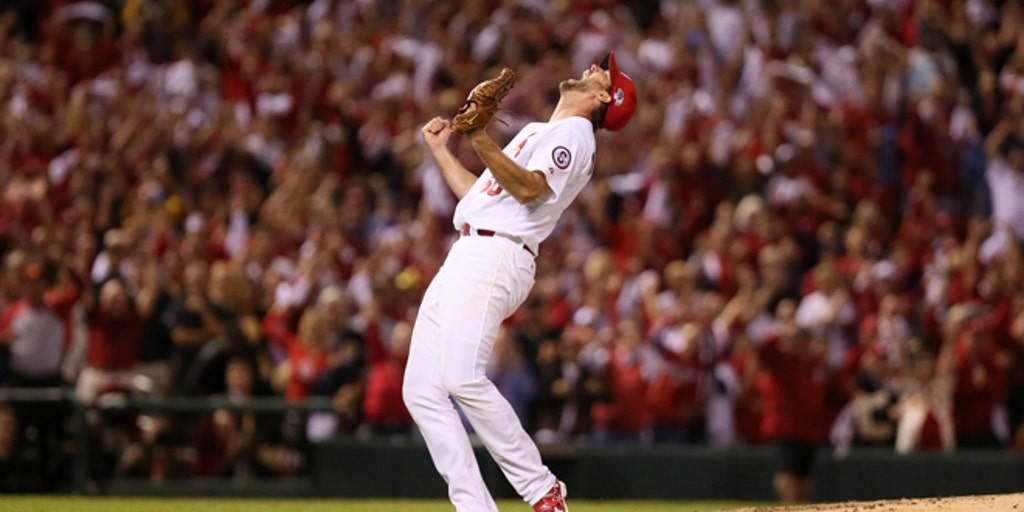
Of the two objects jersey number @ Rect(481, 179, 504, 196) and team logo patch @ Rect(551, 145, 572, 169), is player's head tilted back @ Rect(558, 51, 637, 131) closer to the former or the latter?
team logo patch @ Rect(551, 145, 572, 169)

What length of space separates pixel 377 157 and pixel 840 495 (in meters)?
6.39

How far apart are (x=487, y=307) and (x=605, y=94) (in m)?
1.17

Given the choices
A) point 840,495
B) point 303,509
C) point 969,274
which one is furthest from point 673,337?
point 303,509

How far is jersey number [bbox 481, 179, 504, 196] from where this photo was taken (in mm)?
6324

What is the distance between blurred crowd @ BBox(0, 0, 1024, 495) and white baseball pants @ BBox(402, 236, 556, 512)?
5201mm

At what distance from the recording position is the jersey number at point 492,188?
632 centimetres

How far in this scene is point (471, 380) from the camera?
20.1 feet

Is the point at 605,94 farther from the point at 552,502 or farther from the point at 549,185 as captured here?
the point at 552,502

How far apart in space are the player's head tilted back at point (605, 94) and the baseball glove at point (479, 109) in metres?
0.43

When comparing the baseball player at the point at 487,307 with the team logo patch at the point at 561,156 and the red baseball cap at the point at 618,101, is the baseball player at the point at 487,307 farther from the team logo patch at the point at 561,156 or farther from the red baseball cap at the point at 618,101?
the red baseball cap at the point at 618,101

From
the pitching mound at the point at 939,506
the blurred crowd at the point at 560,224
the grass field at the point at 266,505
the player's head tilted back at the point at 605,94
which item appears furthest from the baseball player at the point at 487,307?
the blurred crowd at the point at 560,224

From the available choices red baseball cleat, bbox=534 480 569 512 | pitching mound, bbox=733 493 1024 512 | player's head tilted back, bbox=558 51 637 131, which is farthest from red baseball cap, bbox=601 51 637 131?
pitching mound, bbox=733 493 1024 512

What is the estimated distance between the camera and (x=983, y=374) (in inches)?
468

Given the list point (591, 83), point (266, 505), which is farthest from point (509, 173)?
point (266, 505)
